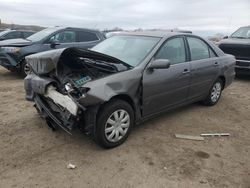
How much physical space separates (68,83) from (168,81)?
1.68 meters

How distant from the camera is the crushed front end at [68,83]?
3520 mm

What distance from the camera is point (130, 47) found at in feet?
15.2

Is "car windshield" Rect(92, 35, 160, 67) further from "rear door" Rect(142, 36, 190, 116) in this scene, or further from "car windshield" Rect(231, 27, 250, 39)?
"car windshield" Rect(231, 27, 250, 39)

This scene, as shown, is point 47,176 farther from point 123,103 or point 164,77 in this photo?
point 164,77

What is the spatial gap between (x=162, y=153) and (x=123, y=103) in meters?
0.89

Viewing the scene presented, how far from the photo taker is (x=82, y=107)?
136 inches

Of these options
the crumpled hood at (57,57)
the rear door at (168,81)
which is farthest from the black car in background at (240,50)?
the crumpled hood at (57,57)

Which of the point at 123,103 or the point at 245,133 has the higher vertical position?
the point at 123,103

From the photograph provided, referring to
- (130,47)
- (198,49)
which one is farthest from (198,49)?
(130,47)

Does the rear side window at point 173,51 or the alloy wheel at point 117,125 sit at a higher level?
the rear side window at point 173,51

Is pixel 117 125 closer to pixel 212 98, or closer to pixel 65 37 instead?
pixel 212 98

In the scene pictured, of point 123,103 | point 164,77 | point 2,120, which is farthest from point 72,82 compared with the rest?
point 2,120

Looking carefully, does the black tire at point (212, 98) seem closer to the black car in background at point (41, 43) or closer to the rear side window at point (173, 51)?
the rear side window at point (173, 51)

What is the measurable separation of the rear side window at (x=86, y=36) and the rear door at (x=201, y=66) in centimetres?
503
